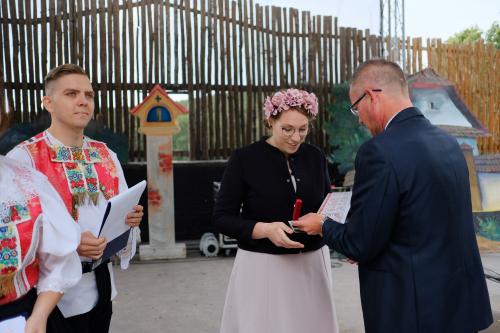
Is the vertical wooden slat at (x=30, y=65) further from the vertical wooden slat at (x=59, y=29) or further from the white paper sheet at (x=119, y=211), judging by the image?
the white paper sheet at (x=119, y=211)

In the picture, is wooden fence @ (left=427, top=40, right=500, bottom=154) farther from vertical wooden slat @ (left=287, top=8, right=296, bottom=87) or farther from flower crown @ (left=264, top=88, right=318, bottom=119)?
flower crown @ (left=264, top=88, right=318, bottom=119)

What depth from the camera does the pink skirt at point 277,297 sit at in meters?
2.38

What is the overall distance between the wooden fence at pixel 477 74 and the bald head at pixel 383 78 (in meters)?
7.81

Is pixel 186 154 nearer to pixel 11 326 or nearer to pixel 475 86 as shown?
pixel 475 86

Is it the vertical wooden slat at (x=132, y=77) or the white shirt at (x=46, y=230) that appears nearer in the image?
the white shirt at (x=46, y=230)

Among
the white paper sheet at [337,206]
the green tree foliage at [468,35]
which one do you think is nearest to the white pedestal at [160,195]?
the white paper sheet at [337,206]

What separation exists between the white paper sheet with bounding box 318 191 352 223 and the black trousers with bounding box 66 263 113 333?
973mm

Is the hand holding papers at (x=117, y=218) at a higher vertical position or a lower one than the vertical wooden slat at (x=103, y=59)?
lower

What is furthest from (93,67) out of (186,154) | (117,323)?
(117,323)

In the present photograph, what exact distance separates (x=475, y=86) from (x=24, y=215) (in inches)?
374

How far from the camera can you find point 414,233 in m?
1.69

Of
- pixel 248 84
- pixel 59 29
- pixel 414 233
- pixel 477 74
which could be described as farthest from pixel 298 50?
pixel 414 233

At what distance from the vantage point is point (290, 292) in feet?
7.88

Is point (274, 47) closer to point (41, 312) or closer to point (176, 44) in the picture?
point (176, 44)
